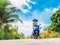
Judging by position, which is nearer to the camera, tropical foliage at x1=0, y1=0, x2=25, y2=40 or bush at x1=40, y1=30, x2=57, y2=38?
tropical foliage at x1=0, y1=0, x2=25, y2=40

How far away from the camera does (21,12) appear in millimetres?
14852

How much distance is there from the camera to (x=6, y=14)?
48.9 feet

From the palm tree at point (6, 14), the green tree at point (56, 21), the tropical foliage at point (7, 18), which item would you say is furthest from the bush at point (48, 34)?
the palm tree at point (6, 14)

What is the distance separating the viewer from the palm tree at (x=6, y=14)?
14703mm

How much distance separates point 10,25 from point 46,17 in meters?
2.16

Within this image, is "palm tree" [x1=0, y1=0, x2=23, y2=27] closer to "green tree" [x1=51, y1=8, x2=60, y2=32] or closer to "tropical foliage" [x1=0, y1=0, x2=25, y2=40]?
"tropical foliage" [x1=0, y1=0, x2=25, y2=40]

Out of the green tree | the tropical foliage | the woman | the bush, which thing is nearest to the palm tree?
the tropical foliage

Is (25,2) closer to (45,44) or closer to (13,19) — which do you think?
(13,19)

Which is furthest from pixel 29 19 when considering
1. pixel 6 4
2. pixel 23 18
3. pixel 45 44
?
pixel 45 44

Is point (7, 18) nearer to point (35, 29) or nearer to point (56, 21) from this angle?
point (35, 29)

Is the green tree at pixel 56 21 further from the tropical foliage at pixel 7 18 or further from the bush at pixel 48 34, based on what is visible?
the tropical foliage at pixel 7 18

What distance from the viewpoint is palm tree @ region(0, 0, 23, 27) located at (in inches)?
579

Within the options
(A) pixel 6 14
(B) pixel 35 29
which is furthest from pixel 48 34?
(A) pixel 6 14

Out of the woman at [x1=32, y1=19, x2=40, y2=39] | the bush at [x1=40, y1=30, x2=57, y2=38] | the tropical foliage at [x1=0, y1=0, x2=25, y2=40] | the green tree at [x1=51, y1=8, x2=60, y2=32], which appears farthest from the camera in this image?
the green tree at [x1=51, y1=8, x2=60, y2=32]
